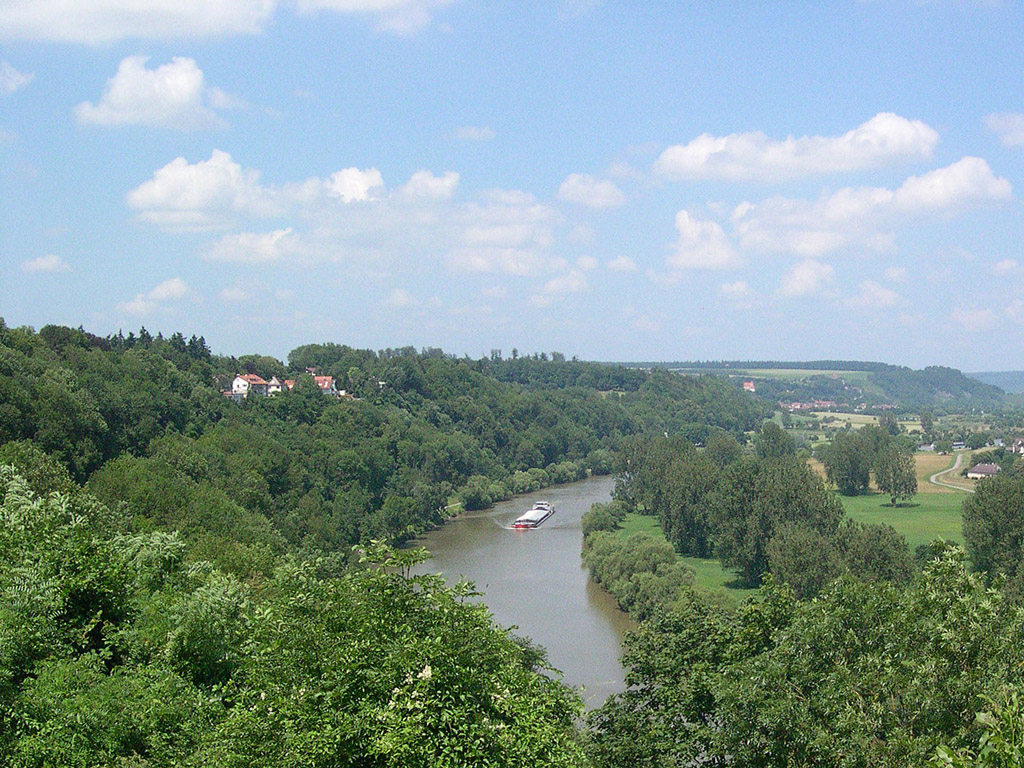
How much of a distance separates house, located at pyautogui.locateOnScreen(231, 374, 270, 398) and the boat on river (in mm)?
30390

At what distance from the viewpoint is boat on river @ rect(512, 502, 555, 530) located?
214ft

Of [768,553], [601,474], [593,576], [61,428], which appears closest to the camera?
[61,428]

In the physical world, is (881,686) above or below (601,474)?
above

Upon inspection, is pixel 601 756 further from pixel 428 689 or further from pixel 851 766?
pixel 428 689

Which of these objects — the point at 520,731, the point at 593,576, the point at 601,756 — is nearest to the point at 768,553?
the point at 593,576

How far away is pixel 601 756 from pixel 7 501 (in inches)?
484

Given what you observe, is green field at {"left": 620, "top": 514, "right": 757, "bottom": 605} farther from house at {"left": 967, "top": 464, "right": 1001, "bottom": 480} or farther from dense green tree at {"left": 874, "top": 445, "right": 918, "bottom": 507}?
house at {"left": 967, "top": 464, "right": 1001, "bottom": 480}

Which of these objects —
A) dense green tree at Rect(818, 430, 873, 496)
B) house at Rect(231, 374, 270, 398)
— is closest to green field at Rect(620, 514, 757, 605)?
dense green tree at Rect(818, 430, 873, 496)

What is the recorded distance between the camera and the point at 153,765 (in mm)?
10766

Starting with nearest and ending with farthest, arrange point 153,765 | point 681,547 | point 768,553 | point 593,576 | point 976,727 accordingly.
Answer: point 153,765 → point 976,727 → point 768,553 → point 593,576 → point 681,547

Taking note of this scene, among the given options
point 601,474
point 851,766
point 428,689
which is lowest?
point 601,474

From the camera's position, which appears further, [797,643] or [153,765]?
[797,643]

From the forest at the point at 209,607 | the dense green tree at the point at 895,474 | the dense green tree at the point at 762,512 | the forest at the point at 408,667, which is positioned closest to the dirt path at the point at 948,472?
the dense green tree at the point at 895,474

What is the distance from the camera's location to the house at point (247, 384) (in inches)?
3455
